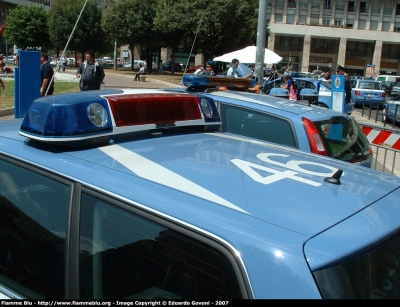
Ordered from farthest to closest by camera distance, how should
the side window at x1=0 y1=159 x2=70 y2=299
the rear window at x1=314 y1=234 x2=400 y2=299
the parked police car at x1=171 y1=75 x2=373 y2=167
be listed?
1. the parked police car at x1=171 y1=75 x2=373 y2=167
2. the side window at x1=0 y1=159 x2=70 y2=299
3. the rear window at x1=314 y1=234 x2=400 y2=299

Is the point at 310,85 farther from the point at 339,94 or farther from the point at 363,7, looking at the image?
the point at 363,7

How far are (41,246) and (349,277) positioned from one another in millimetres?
1263

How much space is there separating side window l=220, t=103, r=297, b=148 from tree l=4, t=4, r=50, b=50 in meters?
61.0

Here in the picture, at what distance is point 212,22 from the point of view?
3728 centimetres

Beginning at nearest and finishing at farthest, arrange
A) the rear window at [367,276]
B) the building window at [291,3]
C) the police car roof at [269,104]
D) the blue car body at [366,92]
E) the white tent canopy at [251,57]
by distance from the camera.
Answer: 1. the rear window at [367,276]
2. the police car roof at [269,104]
3. the white tent canopy at [251,57]
4. the blue car body at [366,92]
5. the building window at [291,3]

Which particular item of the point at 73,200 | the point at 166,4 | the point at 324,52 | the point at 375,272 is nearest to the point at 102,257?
the point at 73,200

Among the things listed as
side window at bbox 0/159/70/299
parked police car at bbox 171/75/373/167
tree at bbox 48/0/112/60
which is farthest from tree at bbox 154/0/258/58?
side window at bbox 0/159/70/299

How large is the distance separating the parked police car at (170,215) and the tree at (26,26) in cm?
6343

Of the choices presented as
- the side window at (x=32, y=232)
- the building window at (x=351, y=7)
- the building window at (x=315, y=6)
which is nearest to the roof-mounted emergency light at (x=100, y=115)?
the side window at (x=32, y=232)

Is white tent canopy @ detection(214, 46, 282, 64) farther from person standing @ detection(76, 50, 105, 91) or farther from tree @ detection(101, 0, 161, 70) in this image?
tree @ detection(101, 0, 161, 70)

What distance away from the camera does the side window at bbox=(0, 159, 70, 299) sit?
1815 mm

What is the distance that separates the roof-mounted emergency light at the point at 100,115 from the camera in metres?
2.04

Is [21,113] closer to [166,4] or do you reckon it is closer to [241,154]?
[241,154]

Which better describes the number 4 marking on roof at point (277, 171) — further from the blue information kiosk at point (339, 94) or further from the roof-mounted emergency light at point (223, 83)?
the blue information kiosk at point (339, 94)
